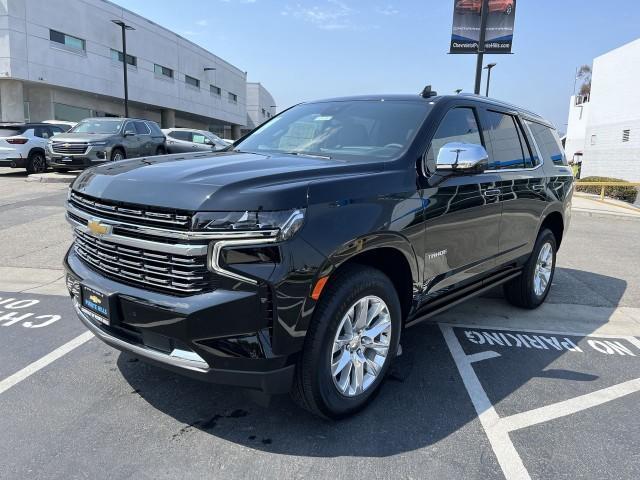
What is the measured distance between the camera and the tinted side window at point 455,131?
3.52 m

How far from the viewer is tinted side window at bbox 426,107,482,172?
3521 millimetres

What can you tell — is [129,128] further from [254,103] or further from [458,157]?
[254,103]

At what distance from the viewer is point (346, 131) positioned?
3.83 metres

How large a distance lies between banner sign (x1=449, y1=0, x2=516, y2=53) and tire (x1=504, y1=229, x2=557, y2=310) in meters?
13.6

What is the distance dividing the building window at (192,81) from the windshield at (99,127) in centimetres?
3707

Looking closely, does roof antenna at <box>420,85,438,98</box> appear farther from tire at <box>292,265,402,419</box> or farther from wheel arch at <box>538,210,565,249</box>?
wheel arch at <box>538,210,565,249</box>

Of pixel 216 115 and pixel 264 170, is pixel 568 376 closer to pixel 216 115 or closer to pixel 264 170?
pixel 264 170

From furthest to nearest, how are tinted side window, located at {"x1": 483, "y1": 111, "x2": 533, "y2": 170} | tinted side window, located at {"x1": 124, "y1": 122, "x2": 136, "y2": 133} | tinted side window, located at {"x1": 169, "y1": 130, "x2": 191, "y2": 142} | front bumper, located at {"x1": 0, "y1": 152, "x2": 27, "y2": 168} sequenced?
tinted side window, located at {"x1": 169, "y1": 130, "x2": 191, "y2": 142}
front bumper, located at {"x1": 0, "y1": 152, "x2": 27, "y2": 168}
tinted side window, located at {"x1": 124, "y1": 122, "x2": 136, "y2": 133}
tinted side window, located at {"x1": 483, "y1": 111, "x2": 533, "y2": 170}

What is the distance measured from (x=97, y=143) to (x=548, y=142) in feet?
42.4

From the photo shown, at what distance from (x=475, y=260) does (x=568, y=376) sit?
1082 mm

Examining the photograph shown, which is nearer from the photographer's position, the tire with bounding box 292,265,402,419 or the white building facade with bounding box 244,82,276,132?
the tire with bounding box 292,265,402,419

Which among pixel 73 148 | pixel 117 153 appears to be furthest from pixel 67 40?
pixel 73 148

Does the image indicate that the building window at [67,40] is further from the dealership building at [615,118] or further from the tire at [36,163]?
the dealership building at [615,118]

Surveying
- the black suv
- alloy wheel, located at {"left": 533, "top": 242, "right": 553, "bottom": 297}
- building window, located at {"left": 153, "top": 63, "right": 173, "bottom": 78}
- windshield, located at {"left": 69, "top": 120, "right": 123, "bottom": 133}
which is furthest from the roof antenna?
building window, located at {"left": 153, "top": 63, "right": 173, "bottom": 78}
